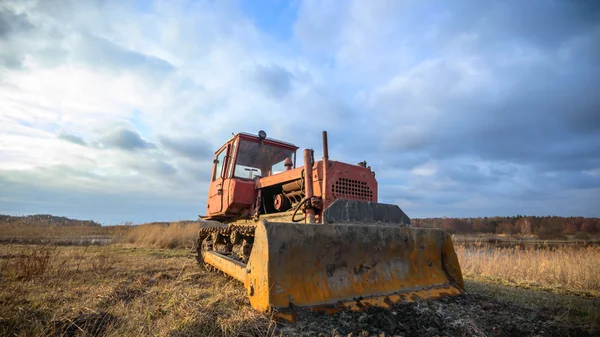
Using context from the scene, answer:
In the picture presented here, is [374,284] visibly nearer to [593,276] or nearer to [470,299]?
[470,299]

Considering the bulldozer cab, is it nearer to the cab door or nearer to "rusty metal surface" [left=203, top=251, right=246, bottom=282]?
the cab door

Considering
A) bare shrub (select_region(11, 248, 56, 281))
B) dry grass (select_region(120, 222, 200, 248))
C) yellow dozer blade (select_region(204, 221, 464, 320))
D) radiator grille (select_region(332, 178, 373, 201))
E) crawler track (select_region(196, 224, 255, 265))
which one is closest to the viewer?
yellow dozer blade (select_region(204, 221, 464, 320))

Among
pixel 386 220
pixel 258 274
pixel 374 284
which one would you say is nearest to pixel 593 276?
pixel 386 220

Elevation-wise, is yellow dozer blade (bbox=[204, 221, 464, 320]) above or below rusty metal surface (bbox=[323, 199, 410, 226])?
below

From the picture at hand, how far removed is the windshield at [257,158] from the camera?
21.1 feet

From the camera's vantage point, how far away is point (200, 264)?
272 inches

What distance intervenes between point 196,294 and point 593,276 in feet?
27.4

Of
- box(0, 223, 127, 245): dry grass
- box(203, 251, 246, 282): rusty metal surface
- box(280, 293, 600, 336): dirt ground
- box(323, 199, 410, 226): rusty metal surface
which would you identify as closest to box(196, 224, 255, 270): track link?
box(203, 251, 246, 282): rusty metal surface

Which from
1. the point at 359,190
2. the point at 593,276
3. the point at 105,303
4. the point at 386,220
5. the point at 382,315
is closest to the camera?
the point at 382,315

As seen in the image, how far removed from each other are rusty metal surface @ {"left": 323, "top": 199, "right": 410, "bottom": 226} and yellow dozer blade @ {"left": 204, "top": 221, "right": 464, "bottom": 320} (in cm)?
39

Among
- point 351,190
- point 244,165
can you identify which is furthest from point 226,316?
point 244,165

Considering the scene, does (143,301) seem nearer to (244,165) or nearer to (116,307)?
(116,307)

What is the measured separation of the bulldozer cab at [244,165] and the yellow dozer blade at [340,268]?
198cm

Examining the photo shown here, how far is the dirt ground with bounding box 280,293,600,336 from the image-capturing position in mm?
2613
